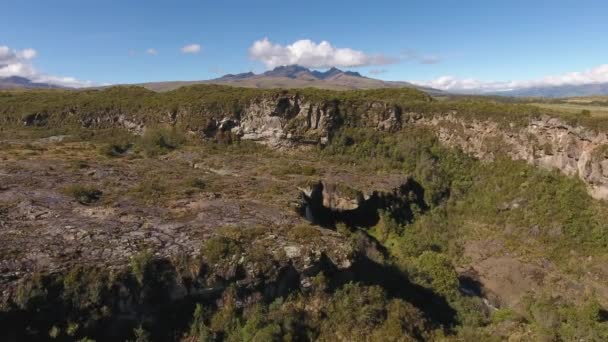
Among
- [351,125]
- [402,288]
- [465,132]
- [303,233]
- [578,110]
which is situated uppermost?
[578,110]

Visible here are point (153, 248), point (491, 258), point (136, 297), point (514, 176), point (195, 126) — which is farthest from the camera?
point (195, 126)

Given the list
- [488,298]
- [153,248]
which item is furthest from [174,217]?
[488,298]

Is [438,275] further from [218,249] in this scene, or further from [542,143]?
[542,143]

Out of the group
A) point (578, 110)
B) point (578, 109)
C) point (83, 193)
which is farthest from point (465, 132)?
point (83, 193)

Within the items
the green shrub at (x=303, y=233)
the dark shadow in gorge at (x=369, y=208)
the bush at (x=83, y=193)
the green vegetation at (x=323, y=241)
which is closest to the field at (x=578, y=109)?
the green vegetation at (x=323, y=241)

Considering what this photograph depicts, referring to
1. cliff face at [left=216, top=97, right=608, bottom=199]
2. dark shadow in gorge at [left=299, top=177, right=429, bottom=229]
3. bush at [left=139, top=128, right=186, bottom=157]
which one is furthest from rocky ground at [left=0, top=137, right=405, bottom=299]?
cliff face at [left=216, top=97, right=608, bottom=199]

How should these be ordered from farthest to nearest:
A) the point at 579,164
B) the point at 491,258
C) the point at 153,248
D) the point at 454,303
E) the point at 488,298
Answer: the point at 579,164 < the point at 491,258 < the point at 488,298 < the point at 454,303 < the point at 153,248

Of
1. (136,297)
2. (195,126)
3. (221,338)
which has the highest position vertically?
(195,126)

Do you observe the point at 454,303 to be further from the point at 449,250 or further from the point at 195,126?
the point at 195,126
